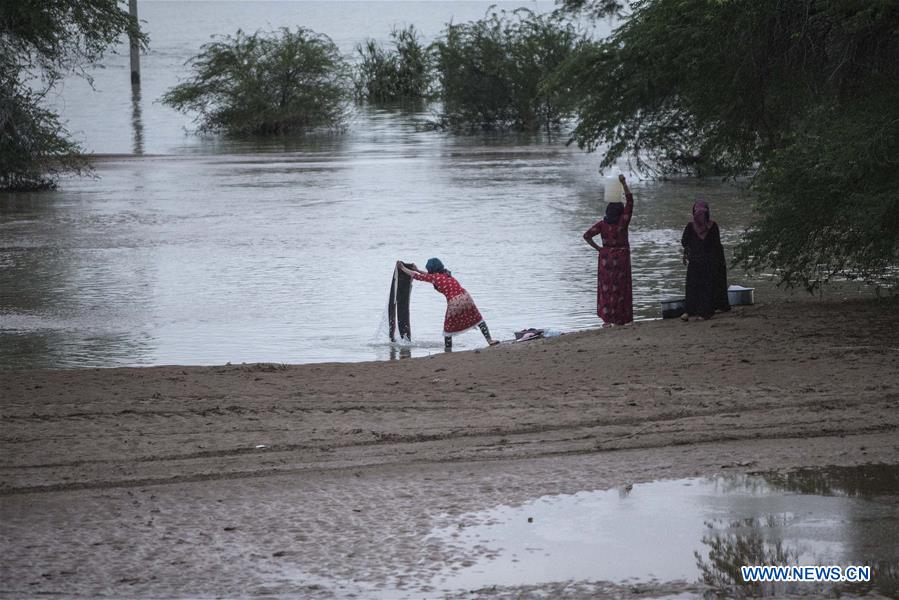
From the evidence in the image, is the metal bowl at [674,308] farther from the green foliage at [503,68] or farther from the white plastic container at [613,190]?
the green foliage at [503,68]

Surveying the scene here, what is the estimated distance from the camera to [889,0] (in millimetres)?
10844

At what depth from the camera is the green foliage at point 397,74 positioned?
5928cm

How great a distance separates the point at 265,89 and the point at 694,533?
39.9m

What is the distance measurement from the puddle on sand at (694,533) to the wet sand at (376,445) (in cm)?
14

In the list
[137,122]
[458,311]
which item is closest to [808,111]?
[458,311]

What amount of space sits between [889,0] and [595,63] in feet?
36.4

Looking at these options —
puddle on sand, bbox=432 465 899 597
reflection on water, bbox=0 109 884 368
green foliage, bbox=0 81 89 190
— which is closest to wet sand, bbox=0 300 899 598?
puddle on sand, bbox=432 465 899 597

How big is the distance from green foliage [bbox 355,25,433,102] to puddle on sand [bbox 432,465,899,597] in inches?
2080

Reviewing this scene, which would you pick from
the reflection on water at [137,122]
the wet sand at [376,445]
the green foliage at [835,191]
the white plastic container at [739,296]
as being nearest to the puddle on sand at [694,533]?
the wet sand at [376,445]

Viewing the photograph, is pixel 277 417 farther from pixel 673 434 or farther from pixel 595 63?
pixel 595 63

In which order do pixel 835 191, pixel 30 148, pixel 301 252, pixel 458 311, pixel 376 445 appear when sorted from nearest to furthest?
pixel 376 445
pixel 835 191
pixel 458 311
pixel 301 252
pixel 30 148

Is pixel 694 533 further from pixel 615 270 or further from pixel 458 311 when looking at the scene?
pixel 615 270

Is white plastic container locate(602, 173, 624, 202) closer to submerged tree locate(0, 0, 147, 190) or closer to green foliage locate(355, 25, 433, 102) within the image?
submerged tree locate(0, 0, 147, 190)

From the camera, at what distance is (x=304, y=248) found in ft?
66.0
